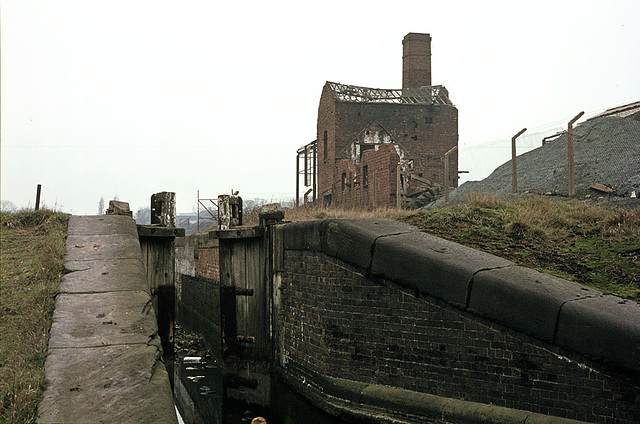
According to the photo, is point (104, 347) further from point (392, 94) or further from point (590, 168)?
point (392, 94)

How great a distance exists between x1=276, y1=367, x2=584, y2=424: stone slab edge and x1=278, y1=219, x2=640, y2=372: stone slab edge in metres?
0.78

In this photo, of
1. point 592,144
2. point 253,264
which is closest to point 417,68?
point 592,144

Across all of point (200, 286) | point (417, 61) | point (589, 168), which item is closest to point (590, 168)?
point (589, 168)

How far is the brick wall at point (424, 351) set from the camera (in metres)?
4.46

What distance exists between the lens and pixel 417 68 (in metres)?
29.5

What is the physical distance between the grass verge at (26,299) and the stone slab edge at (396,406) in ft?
11.1

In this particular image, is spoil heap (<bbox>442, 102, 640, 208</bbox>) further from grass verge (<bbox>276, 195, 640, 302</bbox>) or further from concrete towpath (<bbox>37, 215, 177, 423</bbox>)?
concrete towpath (<bbox>37, 215, 177, 423</bbox>)

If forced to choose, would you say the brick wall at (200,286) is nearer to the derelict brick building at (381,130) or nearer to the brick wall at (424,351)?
the brick wall at (424,351)

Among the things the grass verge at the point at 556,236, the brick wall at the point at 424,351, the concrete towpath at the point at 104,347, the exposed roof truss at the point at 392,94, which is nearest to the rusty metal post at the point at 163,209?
the concrete towpath at the point at 104,347

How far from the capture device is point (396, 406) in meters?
5.67

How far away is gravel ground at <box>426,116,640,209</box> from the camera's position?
10.9 m

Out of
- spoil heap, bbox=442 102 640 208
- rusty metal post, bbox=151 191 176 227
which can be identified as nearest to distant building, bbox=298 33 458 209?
spoil heap, bbox=442 102 640 208

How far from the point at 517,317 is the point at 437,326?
0.93m

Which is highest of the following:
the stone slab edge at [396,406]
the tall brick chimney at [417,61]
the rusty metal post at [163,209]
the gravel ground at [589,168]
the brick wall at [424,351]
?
the tall brick chimney at [417,61]
